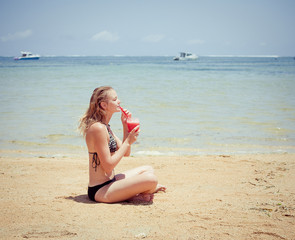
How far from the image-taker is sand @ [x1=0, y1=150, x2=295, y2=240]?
244cm

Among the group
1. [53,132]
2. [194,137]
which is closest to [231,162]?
[194,137]

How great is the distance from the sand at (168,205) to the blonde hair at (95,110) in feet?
2.67

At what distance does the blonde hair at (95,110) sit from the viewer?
2980 millimetres

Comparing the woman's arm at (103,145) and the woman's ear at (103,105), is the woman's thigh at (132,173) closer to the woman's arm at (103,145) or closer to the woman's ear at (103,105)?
the woman's arm at (103,145)

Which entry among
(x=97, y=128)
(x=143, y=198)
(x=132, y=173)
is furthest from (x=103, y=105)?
(x=143, y=198)

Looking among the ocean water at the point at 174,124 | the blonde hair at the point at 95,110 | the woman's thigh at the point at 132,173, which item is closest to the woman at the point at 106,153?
the blonde hair at the point at 95,110

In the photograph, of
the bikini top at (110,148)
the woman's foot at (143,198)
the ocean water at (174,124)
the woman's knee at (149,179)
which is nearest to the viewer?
the bikini top at (110,148)

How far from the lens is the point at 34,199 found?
10.5ft

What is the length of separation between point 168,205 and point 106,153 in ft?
2.80

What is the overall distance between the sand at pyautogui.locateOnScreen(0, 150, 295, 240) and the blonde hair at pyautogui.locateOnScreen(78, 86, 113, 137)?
81 centimetres

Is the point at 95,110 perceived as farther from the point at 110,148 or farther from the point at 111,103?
the point at 110,148

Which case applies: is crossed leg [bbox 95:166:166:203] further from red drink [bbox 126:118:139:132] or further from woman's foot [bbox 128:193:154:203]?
red drink [bbox 126:118:139:132]

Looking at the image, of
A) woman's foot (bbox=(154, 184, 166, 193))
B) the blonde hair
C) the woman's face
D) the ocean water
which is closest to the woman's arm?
the blonde hair

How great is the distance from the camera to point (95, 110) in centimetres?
303
